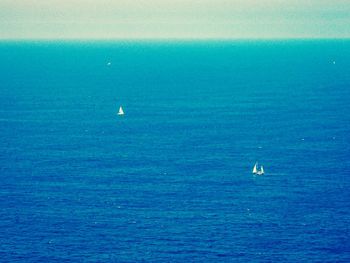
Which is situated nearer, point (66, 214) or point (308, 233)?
point (308, 233)

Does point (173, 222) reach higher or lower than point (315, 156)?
lower

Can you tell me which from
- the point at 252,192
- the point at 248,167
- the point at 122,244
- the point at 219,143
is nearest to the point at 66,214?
the point at 122,244

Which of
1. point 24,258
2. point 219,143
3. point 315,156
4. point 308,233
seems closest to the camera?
point 24,258

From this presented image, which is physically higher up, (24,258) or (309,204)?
(309,204)

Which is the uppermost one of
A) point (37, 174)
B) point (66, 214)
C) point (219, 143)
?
point (219, 143)

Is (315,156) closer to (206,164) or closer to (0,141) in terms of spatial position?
(206,164)

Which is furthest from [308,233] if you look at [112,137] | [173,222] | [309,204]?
[112,137]

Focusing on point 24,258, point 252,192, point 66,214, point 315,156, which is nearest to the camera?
point 24,258

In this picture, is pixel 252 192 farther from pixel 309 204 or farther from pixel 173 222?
pixel 173 222

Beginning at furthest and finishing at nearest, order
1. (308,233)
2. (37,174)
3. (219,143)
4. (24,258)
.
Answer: (219,143), (37,174), (308,233), (24,258)
